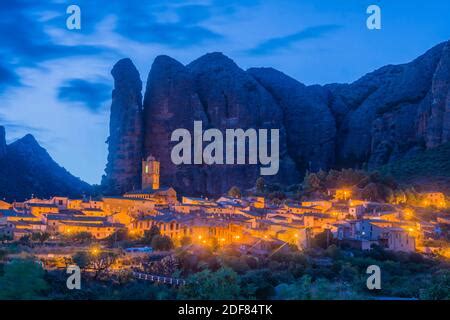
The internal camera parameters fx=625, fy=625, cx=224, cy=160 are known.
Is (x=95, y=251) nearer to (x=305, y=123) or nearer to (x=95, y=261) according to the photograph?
(x=95, y=261)

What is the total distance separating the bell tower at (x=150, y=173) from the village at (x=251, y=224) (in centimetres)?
1954

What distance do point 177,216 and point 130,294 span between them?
64.3ft

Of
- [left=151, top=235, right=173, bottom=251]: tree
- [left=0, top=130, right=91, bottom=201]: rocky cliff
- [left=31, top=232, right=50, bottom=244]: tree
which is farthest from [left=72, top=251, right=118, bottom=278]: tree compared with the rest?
[left=0, top=130, right=91, bottom=201]: rocky cliff

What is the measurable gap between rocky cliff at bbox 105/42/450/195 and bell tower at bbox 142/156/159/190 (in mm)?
2073

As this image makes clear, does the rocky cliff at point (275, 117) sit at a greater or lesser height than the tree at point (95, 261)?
greater

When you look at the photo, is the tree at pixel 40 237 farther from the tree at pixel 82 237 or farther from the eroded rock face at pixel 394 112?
the eroded rock face at pixel 394 112

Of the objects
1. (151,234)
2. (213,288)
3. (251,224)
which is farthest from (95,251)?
(213,288)

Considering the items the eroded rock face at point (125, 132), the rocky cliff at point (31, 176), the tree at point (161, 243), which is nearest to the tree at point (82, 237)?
the tree at point (161, 243)

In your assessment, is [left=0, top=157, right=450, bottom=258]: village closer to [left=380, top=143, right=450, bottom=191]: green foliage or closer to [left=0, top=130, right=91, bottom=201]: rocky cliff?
[left=380, top=143, right=450, bottom=191]: green foliage

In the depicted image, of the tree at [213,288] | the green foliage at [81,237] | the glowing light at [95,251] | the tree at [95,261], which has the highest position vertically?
the tree at [213,288]

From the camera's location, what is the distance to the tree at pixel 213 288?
16.2 meters

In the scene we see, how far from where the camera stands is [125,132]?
73.0 metres

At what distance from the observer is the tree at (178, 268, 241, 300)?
1617 centimetres
